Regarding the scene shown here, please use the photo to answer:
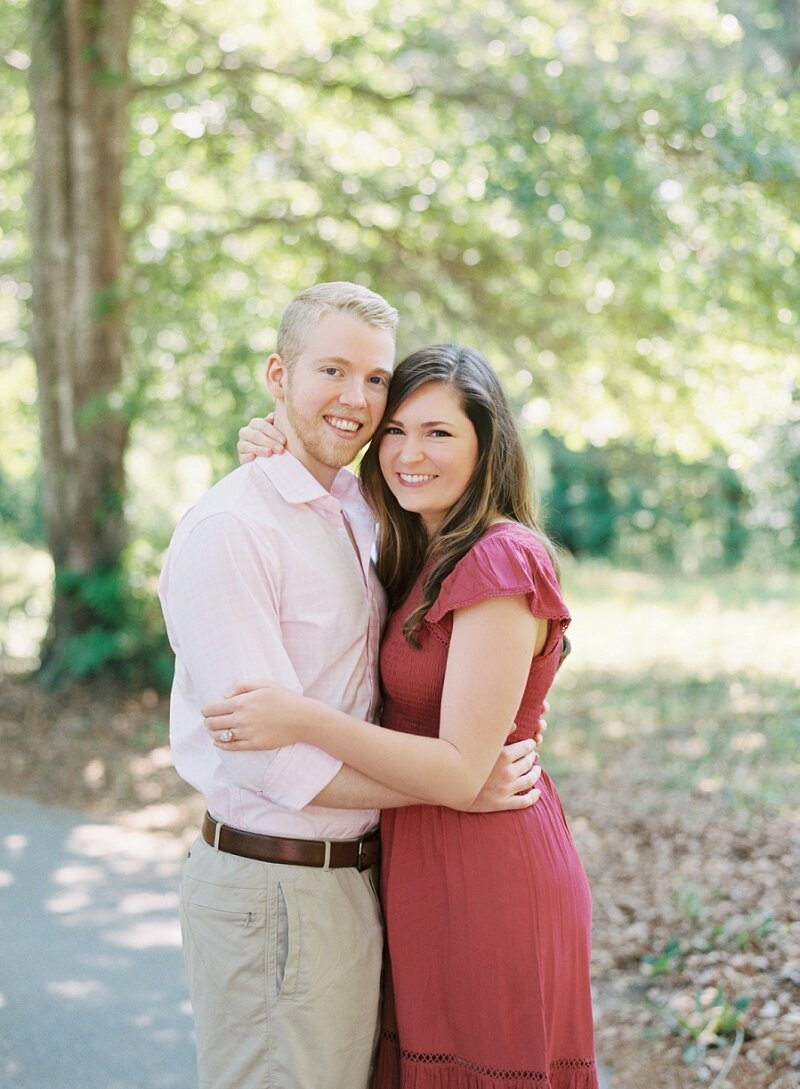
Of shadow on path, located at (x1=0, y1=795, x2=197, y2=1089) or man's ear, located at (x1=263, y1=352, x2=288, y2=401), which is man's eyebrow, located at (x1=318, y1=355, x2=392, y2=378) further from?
shadow on path, located at (x1=0, y1=795, x2=197, y2=1089)

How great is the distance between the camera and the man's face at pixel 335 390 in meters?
2.70

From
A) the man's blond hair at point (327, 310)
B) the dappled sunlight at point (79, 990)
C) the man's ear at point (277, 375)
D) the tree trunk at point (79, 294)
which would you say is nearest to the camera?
the man's blond hair at point (327, 310)

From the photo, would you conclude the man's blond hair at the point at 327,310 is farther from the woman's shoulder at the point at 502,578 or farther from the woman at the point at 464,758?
the woman's shoulder at the point at 502,578

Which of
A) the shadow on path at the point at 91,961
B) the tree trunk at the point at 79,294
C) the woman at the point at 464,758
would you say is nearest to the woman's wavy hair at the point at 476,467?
the woman at the point at 464,758

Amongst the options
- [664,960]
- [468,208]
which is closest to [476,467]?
[664,960]

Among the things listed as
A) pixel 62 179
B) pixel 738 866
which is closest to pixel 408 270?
pixel 62 179

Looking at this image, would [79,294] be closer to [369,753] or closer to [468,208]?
[468,208]

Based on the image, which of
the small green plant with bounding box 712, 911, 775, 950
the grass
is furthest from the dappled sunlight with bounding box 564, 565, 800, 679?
the small green plant with bounding box 712, 911, 775, 950

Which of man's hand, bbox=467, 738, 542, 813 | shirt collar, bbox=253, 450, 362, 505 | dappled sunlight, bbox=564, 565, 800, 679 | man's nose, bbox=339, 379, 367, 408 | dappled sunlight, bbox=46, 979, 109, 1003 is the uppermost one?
man's nose, bbox=339, 379, 367, 408

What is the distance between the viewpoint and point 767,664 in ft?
38.8

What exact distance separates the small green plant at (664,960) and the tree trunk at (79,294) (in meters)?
5.78

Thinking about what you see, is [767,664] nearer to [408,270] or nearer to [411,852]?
[408,270]

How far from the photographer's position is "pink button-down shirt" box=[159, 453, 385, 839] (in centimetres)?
239

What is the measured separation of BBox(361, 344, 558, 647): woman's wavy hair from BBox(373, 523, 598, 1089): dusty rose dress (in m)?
0.09
